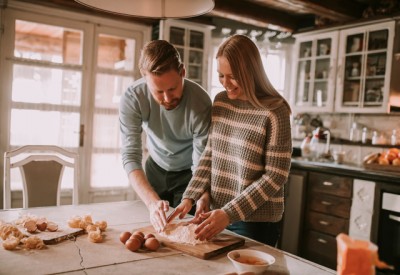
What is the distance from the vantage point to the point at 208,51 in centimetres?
441

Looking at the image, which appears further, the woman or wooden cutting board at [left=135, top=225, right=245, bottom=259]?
the woman

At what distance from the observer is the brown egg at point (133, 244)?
119 cm

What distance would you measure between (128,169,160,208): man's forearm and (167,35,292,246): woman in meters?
0.15

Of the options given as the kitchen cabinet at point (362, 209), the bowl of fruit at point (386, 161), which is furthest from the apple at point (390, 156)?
the kitchen cabinet at point (362, 209)

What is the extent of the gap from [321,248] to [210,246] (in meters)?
2.43

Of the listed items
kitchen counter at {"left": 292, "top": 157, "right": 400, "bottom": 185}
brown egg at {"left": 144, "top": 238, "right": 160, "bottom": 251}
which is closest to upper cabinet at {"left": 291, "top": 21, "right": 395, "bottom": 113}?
kitchen counter at {"left": 292, "top": 157, "right": 400, "bottom": 185}

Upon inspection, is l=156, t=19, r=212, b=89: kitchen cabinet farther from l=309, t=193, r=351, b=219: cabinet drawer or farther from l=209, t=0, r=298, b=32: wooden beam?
l=309, t=193, r=351, b=219: cabinet drawer

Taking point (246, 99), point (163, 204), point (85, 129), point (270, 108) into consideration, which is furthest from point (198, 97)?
point (85, 129)

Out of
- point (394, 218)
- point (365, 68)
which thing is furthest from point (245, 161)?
point (365, 68)

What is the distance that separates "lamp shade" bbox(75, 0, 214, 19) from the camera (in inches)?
49.3

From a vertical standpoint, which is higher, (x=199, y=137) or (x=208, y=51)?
(x=208, y=51)

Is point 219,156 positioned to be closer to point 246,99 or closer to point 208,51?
point 246,99

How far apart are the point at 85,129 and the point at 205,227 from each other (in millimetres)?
3090

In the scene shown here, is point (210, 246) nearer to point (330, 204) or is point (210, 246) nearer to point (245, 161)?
point (245, 161)
